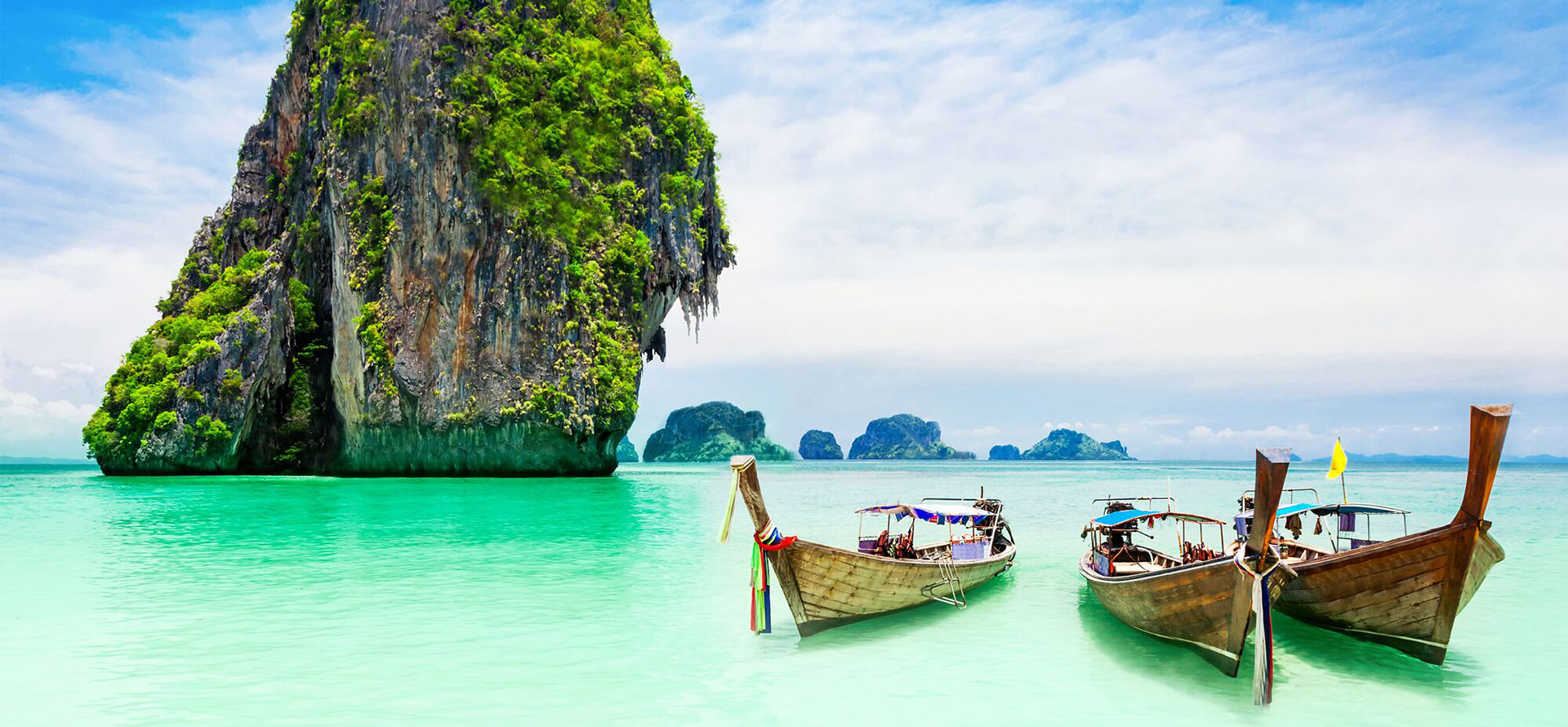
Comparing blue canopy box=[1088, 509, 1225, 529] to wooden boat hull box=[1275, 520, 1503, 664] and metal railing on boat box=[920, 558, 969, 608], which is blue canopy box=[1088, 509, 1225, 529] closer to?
wooden boat hull box=[1275, 520, 1503, 664]

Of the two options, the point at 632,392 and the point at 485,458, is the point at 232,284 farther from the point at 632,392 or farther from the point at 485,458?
the point at 632,392

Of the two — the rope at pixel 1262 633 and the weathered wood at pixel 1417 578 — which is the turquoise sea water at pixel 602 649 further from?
the weathered wood at pixel 1417 578

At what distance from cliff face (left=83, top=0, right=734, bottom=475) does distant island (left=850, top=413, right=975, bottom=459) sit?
455ft

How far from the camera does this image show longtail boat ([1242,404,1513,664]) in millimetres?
8352

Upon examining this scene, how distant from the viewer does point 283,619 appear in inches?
445

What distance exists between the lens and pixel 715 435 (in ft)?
455

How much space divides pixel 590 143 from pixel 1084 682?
37.0 m

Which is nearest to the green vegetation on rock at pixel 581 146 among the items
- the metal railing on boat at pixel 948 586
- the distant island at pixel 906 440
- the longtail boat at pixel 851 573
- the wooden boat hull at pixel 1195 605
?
the longtail boat at pixel 851 573

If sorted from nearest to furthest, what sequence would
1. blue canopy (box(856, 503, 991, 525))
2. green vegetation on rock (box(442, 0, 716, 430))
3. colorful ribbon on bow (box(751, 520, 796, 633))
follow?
colorful ribbon on bow (box(751, 520, 796, 633)), blue canopy (box(856, 503, 991, 525)), green vegetation on rock (box(442, 0, 716, 430))

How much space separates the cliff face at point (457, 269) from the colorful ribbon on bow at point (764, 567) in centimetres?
2963

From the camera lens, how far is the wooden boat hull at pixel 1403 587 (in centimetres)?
895

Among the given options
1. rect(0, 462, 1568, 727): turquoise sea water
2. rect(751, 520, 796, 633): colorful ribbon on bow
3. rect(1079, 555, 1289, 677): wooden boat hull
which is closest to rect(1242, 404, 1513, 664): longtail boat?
rect(0, 462, 1568, 727): turquoise sea water

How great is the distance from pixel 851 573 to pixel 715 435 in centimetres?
12878

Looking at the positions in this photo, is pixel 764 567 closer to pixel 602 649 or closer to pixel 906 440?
pixel 602 649
